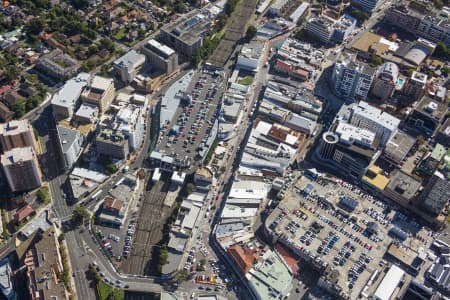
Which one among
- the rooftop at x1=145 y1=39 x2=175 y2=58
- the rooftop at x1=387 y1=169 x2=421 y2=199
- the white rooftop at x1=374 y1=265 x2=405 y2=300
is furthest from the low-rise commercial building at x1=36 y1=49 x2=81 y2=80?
the white rooftop at x1=374 y1=265 x2=405 y2=300

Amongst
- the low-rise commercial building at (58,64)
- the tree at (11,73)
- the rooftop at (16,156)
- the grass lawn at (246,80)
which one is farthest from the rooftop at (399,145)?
the tree at (11,73)

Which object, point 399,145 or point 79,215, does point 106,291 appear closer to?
point 79,215

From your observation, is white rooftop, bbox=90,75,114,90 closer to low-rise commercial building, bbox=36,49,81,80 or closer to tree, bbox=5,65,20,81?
low-rise commercial building, bbox=36,49,81,80

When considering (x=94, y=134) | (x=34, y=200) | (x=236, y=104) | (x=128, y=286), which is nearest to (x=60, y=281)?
(x=128, y=286)

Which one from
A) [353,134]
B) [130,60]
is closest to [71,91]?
[130,60]

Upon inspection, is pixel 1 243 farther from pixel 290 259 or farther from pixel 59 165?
pixel 290 259

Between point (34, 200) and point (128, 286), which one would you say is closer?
point (128, 286)

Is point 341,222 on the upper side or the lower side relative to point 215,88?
lower

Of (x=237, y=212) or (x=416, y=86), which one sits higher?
(x=416, y=86)
